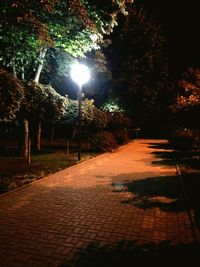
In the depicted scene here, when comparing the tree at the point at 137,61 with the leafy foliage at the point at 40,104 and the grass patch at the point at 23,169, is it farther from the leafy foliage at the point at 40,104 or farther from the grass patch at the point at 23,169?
the grass patch at the point at 23,169

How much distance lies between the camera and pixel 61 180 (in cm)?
1121

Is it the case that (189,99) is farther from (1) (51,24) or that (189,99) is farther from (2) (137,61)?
(1) (51,24)

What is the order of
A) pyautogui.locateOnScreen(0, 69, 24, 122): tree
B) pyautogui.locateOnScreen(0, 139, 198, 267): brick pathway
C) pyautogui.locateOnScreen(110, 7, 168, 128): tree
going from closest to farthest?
pyautogui.locateOnScreen(0, 139, 198, 267): brick pathway
pyautogui.locateOnScreen(0, 69, 24, 122): tree
pyautogui.locateOnScreen(110, 7, 168, 128): tree

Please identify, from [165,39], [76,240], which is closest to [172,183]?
[76,240]

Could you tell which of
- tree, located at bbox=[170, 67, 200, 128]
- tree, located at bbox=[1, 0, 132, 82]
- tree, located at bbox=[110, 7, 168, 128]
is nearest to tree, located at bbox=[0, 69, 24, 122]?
tree, located at bbox=[1, 0, 132, 82]

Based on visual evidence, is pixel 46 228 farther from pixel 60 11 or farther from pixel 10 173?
pixel 60 11

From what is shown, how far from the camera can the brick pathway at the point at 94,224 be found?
5145 mm

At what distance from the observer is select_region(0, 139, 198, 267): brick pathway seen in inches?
203

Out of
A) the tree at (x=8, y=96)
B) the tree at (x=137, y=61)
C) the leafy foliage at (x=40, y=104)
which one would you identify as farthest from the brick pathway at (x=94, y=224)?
the tree at (x=137, y=61)

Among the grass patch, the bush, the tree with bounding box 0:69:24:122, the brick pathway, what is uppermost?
the tree with bounding box 0:69:24:122

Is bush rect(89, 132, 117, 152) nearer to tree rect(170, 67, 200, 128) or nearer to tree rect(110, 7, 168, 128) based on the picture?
tree rect(170, 67, 200, 128)

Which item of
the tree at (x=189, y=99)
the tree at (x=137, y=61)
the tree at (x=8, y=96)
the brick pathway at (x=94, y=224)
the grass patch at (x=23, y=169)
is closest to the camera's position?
the brick pathway at (x=94, y=224)

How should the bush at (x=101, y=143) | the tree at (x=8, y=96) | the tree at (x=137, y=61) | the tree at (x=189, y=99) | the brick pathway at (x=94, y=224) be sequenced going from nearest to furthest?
the brick pathway at (x=94, y=224)
the tree at (x=8, y=96)
the bush at (x=101, y=143)
the tree at (x=189, y=99)
the tree at (x=137, y=61)

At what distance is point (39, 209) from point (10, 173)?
4.85 meters
